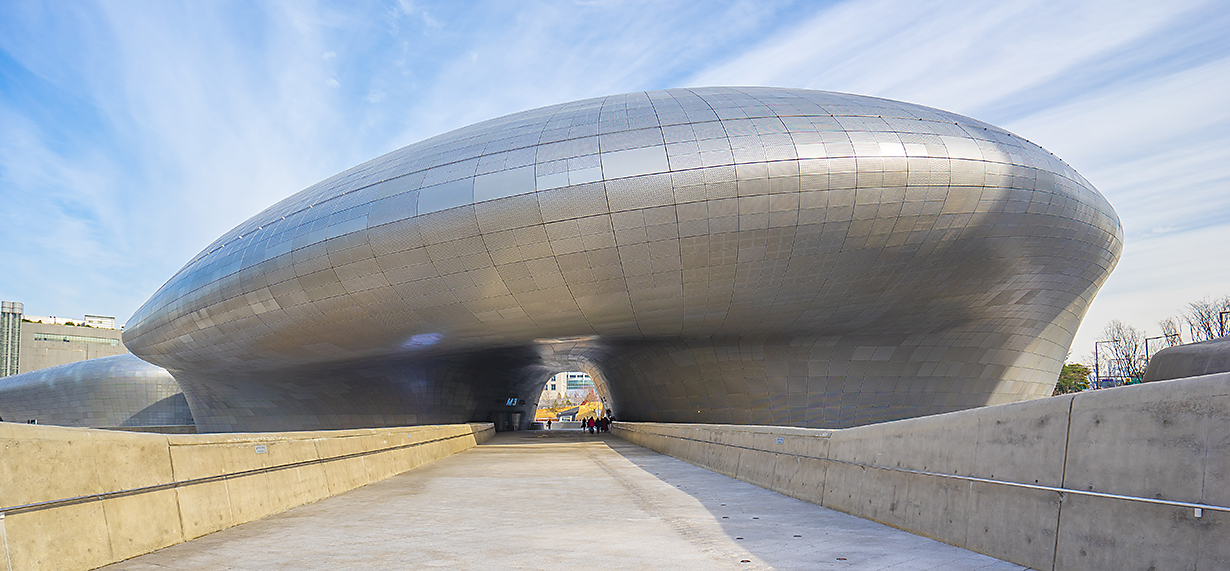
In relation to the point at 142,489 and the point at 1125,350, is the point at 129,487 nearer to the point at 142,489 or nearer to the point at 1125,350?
the point at 142,489

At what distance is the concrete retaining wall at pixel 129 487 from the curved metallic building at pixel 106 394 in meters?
67.1

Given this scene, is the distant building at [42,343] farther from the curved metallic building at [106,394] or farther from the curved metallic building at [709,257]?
the curved metallic building at [709,257]

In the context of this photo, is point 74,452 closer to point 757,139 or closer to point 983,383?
point 757,139

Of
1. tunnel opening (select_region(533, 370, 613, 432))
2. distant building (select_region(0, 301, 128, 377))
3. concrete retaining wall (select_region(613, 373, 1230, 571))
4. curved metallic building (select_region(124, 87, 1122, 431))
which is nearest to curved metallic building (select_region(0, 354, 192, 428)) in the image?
tunnel opening (select_region(533, 370, 613, 432))

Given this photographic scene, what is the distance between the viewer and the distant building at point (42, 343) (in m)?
124

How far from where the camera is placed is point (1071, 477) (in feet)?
14.8

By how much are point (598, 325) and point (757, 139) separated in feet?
33.1

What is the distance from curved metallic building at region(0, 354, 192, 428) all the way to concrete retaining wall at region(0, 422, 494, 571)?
6706 centimetres

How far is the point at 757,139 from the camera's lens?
22.4m

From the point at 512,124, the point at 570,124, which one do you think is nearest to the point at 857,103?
the point at 570,124

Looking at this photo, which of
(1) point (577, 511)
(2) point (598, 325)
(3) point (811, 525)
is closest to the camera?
(3) point (811, 525)

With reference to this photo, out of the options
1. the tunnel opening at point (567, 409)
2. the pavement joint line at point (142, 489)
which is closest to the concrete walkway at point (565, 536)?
the pavement joint line at point (142, 489)

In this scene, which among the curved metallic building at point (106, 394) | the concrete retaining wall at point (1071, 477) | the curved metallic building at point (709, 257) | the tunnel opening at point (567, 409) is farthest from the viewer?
the tunnel opening at point (567, 409)

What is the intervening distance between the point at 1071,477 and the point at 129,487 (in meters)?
6.82
